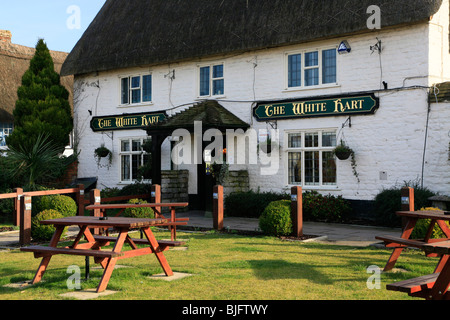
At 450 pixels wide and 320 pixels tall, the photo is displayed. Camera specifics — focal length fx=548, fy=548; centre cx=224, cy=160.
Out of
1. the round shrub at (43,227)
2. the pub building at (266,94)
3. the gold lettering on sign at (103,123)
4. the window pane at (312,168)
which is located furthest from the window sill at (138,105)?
the round shrub at (43,227)

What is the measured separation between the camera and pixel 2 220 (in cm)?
1755

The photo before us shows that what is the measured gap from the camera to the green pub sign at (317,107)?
15.1m

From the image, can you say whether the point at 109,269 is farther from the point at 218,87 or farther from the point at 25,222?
the point at 218,87

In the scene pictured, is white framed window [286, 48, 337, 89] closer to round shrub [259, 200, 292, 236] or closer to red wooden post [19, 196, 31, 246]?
round shrub [259, 200, 292, 236]

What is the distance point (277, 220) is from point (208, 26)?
8.59 meters

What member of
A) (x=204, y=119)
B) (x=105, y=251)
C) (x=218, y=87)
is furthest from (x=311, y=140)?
(x=105, y=251)

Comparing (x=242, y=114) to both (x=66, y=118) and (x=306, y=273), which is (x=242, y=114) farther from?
(x=306, y=273)

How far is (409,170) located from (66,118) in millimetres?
13519

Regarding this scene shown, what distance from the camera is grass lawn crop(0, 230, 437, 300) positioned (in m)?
6.60

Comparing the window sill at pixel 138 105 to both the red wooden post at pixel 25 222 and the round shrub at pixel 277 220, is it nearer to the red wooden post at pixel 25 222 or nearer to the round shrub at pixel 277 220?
the red wooden post at pixel 25 222

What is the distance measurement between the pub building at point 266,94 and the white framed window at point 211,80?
0.16ft

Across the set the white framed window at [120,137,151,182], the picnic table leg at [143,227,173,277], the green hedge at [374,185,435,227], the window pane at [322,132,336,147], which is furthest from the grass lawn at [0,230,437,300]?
the white framed window at [120,137,151,182]

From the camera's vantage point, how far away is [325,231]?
13375 millimetres

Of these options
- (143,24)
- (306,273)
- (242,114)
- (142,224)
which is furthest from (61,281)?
(143,24)
